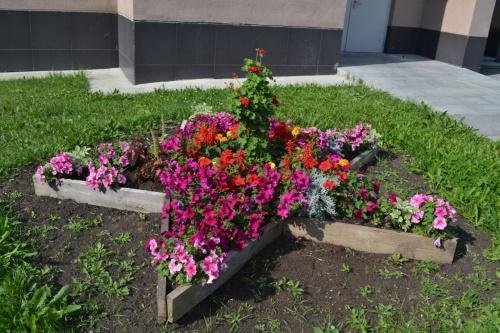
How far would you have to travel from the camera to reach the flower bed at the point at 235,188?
9.71ft

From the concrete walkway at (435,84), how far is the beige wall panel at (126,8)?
402 cm

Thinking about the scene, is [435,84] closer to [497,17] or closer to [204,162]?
[204,162]

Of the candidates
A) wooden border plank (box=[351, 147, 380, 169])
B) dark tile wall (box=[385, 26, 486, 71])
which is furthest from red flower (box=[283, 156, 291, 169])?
dark tile wall (box=[385, 26, 486, 71])

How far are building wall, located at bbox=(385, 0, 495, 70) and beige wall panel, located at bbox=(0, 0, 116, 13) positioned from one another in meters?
6.63

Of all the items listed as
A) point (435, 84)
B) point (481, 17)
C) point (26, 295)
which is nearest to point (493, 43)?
point (481, 17)

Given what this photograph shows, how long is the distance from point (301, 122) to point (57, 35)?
204 inches

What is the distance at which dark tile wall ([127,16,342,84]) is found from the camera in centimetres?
796

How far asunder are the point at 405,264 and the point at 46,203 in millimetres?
2791

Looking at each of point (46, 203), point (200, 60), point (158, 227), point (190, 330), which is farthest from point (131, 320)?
point (200, 60)

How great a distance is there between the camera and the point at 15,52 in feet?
28.3

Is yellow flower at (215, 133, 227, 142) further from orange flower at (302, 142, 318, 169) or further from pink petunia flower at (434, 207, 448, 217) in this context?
pink petunia flower at (434, 207, 448, 217)

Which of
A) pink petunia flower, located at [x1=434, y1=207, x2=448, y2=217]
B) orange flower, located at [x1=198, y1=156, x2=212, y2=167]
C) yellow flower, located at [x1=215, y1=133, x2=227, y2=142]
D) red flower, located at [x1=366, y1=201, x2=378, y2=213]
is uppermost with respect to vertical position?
yellow flower, located at [x1=215, y1=133, x2=227, y2=142]

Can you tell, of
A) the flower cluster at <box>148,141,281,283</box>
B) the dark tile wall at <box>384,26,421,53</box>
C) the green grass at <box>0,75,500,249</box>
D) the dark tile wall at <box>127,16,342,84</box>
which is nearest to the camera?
the flower cluster at <box>148,141,281,283</box>

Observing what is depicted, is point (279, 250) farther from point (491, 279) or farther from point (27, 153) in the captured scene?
point (27, 153)
